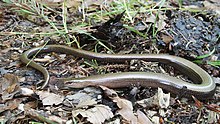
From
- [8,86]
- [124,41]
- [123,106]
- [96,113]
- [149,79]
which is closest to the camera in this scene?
[96,113]

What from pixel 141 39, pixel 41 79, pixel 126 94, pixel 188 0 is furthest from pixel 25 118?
pixel 188 0

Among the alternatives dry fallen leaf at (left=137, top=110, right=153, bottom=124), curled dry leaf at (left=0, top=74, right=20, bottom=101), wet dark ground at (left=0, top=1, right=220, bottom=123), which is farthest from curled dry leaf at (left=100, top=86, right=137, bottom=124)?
curled dry leaf at (left=0, top=74, right=20, bottom=101)

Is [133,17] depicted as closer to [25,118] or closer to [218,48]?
[218,48]

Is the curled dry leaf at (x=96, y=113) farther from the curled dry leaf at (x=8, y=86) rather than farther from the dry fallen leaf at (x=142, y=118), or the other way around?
the curled dry leaf at (x=8, y=86)

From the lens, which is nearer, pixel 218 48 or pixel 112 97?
pixel 112 97

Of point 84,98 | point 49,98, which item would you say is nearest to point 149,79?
point 84,98

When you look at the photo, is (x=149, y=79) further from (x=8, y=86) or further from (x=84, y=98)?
(x=8, y=86)
